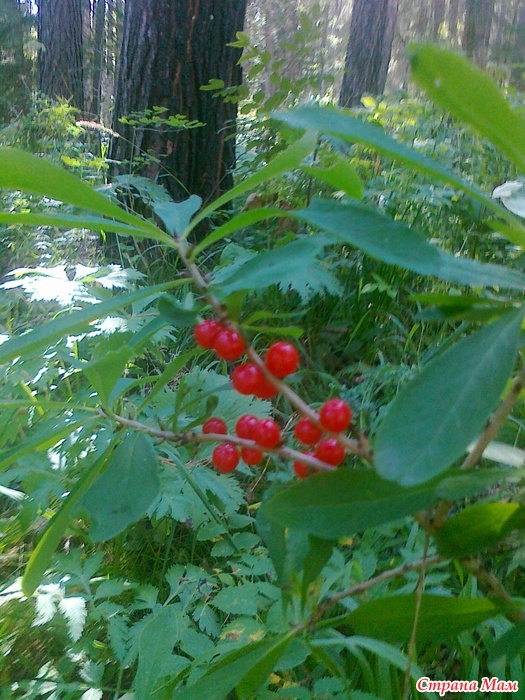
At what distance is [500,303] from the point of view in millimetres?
403

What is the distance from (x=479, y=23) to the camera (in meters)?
7.21

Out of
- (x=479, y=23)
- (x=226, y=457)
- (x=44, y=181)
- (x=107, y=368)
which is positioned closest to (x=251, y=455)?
(x=226, y=457)

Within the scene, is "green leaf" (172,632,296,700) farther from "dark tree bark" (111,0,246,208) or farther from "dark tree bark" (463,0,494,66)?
"dark tree bark" (463,0,494,66)

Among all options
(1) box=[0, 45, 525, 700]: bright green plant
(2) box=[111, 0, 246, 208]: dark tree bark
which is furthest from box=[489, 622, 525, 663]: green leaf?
(2) box=[111, 0, 246, 208]: dark tree bark

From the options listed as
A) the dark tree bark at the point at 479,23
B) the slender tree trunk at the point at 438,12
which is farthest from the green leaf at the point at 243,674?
the slender tree trunk at the point at 438,12

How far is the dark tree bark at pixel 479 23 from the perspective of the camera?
22.3 feet

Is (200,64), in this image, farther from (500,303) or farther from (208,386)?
(500,303)

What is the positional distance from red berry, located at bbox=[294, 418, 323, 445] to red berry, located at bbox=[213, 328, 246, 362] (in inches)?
3.4

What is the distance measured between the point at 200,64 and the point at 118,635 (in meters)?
2.30

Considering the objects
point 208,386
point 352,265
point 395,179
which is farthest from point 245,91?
point 208,386

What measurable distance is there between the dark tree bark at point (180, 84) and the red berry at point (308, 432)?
2.07m

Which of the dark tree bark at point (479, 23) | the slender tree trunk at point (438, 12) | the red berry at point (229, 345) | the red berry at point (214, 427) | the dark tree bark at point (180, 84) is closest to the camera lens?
the red berry at point (229, 345)

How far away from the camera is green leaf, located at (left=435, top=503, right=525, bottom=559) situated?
1.41 feet

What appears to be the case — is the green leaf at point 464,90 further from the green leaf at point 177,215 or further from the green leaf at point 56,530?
the green leaf at point 56,530
